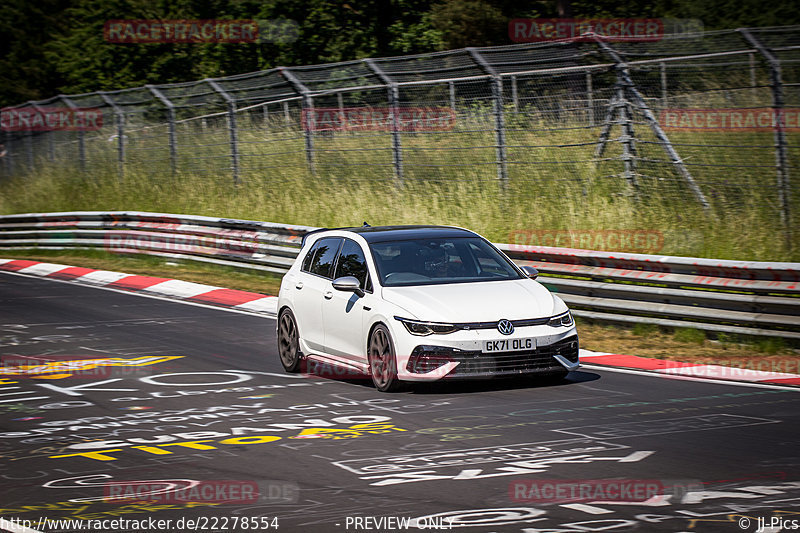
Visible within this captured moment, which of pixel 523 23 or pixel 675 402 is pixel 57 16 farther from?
pixel 675 402

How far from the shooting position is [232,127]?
24.0 metres

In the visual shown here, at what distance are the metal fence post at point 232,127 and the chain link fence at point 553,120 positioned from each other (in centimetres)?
3

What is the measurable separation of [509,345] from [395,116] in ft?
36.2

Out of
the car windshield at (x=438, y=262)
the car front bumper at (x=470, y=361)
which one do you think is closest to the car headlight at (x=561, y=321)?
the car front bumper at (x=470, y=361)

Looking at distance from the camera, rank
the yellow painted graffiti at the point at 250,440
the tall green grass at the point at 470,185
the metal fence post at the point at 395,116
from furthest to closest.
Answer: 1. the metal fence post at the point at 395,116
2. the tall green grass at the point at 470,185
3. the yellow painted graffiti at the point at 250,440

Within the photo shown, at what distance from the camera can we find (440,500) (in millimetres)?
Result: 6211

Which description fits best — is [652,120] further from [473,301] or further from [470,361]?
[470,361]

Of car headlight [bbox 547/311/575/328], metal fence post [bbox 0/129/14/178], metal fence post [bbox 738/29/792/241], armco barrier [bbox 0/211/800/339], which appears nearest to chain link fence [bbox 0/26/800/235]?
metal fence post [bbox 738/29/792/241]

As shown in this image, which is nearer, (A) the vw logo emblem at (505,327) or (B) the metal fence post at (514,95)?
(A) the vw logo emblem at (505,327)

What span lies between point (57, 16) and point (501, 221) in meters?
56.8

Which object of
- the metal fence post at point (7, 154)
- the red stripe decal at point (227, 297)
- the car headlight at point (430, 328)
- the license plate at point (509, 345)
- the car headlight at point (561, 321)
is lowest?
the red stripe decal at point (227, 297)

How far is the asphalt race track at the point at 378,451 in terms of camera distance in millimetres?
5992

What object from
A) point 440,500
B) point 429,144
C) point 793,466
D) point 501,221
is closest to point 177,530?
point 440,500

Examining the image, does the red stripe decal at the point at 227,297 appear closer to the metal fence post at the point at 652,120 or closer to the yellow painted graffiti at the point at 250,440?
the metal fence post at the point at 652,120
